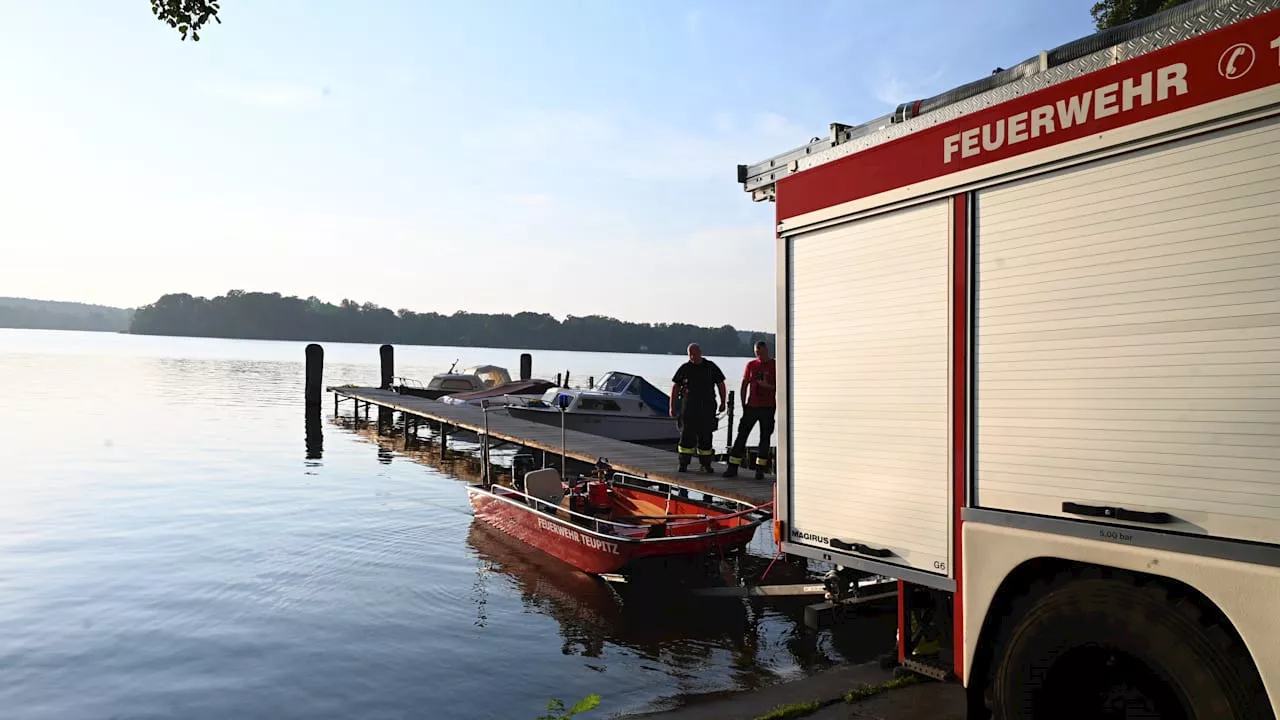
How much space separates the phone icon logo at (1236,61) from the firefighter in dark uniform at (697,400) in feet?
31.3

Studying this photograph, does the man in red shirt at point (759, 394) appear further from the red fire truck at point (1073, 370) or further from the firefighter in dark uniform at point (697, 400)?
the red fire truck at point (1073, 370)

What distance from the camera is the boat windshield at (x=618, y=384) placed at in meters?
29.3

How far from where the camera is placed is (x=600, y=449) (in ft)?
62.8

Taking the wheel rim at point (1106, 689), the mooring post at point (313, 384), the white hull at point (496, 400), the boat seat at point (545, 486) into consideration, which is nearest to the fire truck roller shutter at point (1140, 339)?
the wheel rim at point (1106, 689)

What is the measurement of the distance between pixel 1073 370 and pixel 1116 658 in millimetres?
1185

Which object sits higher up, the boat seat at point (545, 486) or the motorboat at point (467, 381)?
the motorboat at point (467, 381)

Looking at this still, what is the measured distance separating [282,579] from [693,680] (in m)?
6.80

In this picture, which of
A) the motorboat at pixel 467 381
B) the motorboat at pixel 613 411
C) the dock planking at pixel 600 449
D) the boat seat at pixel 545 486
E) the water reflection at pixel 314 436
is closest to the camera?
the boat seat at pixel 545 486

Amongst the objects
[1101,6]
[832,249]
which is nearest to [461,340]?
[1101,6]

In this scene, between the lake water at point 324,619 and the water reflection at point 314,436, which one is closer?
the lake water at point 324,619

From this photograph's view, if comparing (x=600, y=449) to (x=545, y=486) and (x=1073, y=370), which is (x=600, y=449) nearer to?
(x=545, y=486)

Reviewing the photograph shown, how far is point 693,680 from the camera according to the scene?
821 cm

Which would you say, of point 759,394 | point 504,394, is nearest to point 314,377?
point 504,394

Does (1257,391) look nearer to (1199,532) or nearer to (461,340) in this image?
(1199,532)
